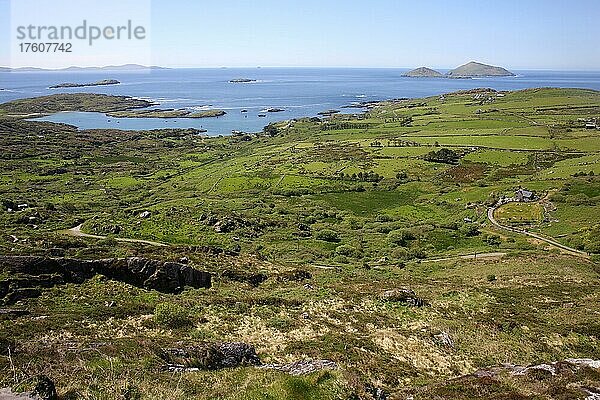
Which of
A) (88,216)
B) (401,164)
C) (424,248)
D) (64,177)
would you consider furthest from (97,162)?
(424,248)

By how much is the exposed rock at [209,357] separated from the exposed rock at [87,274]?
14.2 meters

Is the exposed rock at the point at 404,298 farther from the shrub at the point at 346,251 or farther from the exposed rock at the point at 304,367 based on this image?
the shrub at the point at 346,251

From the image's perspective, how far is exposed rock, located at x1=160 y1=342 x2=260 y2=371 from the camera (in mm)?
Answer: 20578

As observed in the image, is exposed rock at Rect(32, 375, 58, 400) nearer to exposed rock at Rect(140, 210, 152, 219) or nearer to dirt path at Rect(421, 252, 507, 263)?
dirt path at Rect(421, 252, 507, 263)

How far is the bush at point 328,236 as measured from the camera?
3066 inches

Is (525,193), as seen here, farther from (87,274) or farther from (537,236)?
(87,274)

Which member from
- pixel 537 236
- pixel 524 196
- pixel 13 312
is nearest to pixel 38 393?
pixel 13 312

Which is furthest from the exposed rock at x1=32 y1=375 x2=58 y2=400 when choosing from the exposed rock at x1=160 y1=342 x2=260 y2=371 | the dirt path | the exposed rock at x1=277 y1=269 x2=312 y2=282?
the dirt path

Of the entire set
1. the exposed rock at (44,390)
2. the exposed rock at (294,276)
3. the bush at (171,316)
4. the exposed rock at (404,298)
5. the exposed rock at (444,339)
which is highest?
the exposed rock at (44,390)

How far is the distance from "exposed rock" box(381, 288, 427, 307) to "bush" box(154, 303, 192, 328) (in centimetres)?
1700

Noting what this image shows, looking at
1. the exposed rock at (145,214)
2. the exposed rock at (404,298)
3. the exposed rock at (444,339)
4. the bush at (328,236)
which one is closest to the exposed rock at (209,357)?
the exposed rock at (444,339)

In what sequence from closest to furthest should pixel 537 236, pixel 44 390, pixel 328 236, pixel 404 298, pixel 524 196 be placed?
pixel 44 390
pixel 404 298
pixel 537 236
pixel 328 236
pixel 524 196

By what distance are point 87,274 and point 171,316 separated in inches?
419

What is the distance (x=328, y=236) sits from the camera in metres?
78.6
